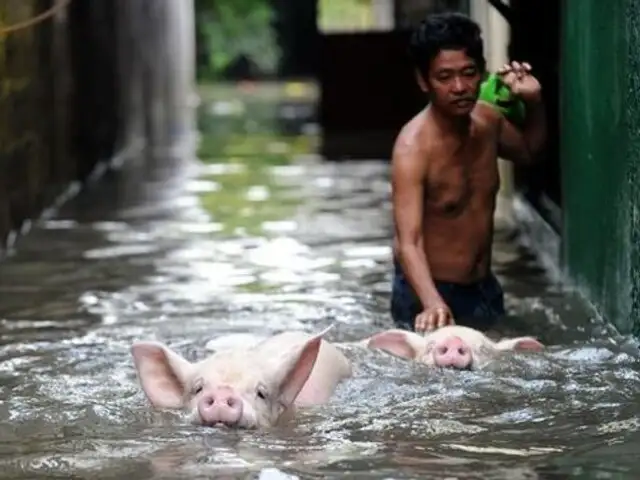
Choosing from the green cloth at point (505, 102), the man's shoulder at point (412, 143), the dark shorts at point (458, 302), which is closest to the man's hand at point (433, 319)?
the dark shorts at point (458, 302)

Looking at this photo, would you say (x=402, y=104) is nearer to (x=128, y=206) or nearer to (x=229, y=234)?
(x=128, y=206)

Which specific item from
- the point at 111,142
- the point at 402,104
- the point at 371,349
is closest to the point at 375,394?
the point at 371,349

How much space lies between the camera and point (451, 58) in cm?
703

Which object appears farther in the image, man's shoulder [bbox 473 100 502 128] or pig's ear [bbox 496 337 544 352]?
man's shoulder [bbox 473 100 502 128]

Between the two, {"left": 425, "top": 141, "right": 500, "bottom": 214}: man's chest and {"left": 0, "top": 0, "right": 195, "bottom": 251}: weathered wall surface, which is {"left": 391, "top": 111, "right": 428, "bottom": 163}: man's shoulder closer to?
{"left": 425, "top": 141, "right": 500, "bottom": 214}: man's chest

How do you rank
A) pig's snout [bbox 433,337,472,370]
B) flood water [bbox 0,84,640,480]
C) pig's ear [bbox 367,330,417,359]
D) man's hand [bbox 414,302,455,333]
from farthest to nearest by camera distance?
man's hand [bbox 414,302,455,333]
pig's ear [bbox 367,330,417,359]
pig's snout [bbox 433,337,472,370]
flood water [bbox 0,84,640,480]

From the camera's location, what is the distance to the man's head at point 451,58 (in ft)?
23.1

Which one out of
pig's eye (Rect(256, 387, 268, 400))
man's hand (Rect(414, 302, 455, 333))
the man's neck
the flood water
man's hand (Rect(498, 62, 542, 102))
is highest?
man's hand (Rect(498, 62, 542, 102))

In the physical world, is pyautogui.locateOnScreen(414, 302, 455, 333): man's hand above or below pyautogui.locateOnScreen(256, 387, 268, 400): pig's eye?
below

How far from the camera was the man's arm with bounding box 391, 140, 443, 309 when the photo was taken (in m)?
7.13

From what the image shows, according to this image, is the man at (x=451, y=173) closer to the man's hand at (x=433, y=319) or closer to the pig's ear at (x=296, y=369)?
the man's hand at (x=433, y=319)

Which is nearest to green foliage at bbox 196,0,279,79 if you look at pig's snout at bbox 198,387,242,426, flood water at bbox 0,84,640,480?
flood water at bbox 0,84,640,480

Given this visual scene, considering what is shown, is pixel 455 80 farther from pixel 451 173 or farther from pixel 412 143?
pixel 451 173

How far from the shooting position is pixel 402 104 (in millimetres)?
21953
